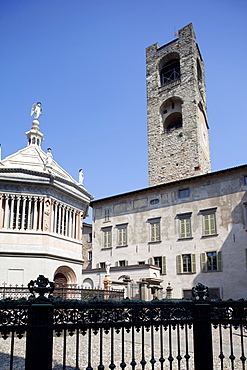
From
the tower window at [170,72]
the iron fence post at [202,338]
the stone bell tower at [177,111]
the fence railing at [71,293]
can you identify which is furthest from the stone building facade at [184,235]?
the iron fence post at [202,338]

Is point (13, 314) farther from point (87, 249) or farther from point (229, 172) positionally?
point (87, 249)

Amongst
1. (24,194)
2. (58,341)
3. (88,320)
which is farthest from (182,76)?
(88,320)

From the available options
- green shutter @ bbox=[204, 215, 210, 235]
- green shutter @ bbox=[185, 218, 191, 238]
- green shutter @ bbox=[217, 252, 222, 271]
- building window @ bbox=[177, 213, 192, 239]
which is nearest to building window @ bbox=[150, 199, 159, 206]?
building window @ bbox=[177, 213, 192, 239]

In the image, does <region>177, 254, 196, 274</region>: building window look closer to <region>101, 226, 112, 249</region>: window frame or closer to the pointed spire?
<region>101, 226, 112, 249</region>: window frame

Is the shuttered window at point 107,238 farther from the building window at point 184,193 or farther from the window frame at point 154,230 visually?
the building window at point 184,193

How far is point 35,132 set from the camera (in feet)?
96.1

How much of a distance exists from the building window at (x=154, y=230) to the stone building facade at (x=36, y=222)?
39.3 feet

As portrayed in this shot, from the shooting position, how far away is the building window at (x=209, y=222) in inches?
1306

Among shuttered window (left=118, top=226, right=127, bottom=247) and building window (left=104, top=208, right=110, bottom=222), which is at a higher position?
building window (left=104, top=208, right=110, bottom=222)

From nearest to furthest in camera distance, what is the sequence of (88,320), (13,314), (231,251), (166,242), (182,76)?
1. (13,314)
2. (88,320)
3. (231,251)
4. (166,242)
5. (182,76)

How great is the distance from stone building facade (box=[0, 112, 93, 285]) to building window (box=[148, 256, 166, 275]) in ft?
37.9

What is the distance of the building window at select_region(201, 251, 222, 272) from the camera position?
3181 cm

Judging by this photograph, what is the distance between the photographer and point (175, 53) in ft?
164

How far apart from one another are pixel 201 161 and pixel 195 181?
9.13m
